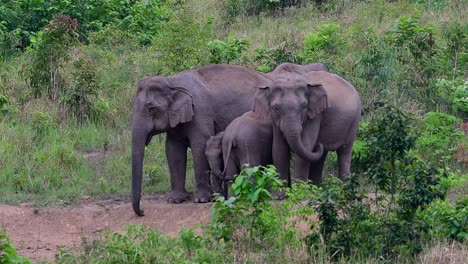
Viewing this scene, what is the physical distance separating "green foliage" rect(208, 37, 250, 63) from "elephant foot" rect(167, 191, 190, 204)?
11.7ft

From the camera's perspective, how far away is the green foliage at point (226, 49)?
658 inches

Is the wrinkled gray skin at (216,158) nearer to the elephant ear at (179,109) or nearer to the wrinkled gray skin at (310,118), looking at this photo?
the elephant ear at (179,109)

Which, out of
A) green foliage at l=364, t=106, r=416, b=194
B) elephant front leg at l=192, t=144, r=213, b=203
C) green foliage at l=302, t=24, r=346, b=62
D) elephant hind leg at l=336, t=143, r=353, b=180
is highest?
green foliage at l=364, t=106, r=416, b=194

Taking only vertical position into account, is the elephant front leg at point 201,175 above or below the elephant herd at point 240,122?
below

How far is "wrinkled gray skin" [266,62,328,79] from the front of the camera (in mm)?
13969

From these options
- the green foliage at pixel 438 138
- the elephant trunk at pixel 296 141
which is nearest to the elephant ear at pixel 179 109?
the elephant trunk at pixel 296 141

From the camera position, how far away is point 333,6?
2091 cm

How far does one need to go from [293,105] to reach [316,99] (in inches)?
16.2

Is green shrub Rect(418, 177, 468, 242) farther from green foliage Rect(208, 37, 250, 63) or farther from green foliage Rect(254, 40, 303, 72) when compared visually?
green foliage Rect(208, 37, 250, 63)

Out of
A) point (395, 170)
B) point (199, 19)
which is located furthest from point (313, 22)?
point (395, 170)

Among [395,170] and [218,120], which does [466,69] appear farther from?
[395,170]

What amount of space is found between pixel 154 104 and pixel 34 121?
303 centimetres

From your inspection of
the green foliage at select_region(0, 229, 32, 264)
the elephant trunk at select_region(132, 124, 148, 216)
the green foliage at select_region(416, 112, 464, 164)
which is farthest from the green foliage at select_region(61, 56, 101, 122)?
the green foliage at select_region(0, 229, 32, 264)

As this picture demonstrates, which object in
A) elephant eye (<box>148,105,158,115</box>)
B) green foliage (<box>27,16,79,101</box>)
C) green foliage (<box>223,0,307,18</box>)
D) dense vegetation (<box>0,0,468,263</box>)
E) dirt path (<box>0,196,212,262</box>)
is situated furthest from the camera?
green foliage (<box>223,0,307,18</box>)
